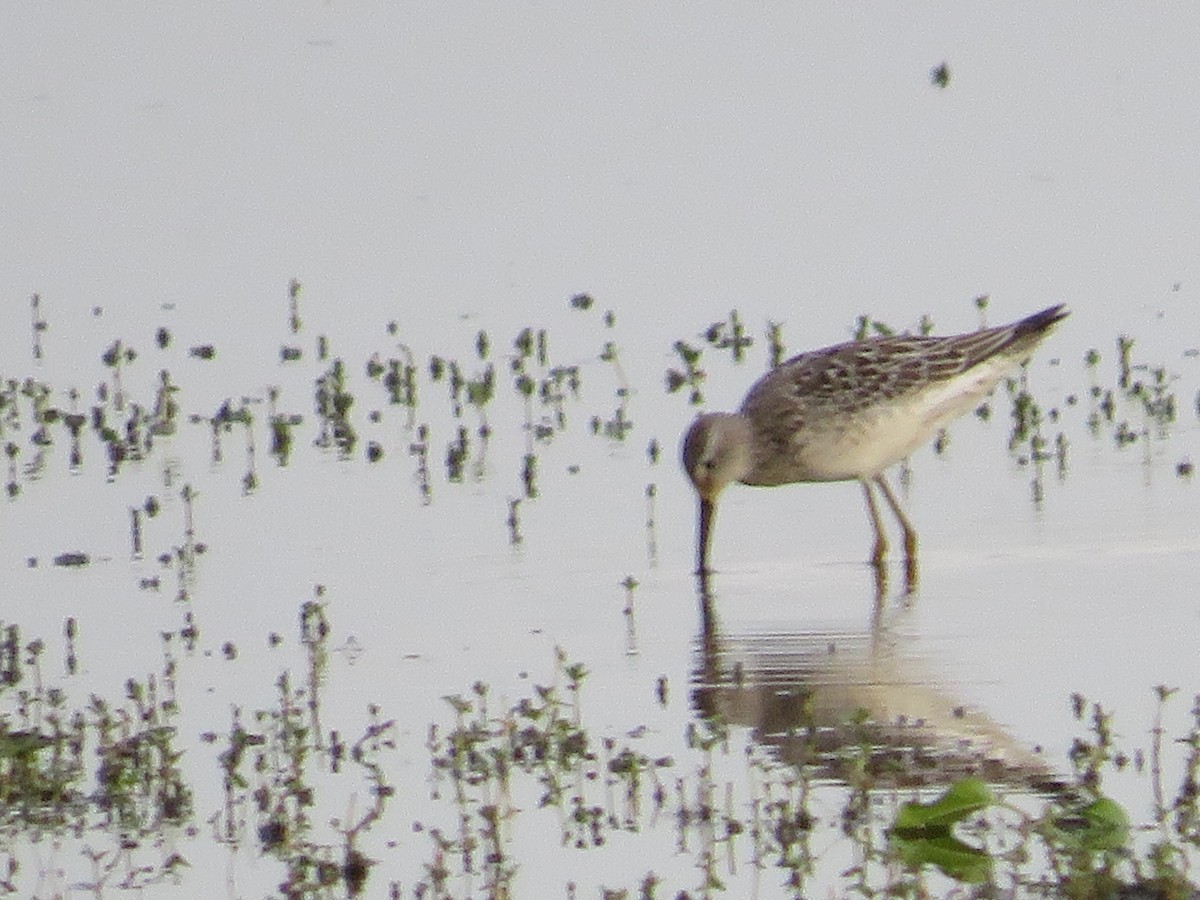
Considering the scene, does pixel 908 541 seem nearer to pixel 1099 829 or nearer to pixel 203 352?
pixel 1099 829

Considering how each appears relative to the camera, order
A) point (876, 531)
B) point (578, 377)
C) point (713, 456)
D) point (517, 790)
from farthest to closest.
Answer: point (578, 377) < point (713, 456) < point (876, 531) < point (517, 790)

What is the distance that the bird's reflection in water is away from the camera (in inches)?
348

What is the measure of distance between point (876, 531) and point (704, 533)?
788mm

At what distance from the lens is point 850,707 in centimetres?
984

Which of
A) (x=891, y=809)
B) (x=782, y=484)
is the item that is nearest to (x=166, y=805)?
(x=891, y=809)

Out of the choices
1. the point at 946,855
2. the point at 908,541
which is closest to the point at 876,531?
the point at 908,541

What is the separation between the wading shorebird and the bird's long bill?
9 cm

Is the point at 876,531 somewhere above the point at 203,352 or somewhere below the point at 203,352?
below

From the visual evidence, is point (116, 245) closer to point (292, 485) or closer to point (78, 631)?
point (292, 485)

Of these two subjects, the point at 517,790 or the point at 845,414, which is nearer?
the point at 517,790

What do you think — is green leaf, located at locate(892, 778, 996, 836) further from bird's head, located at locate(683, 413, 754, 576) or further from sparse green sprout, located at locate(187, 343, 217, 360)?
sparse green sprout, located at locate(187, 343, 217, 360)

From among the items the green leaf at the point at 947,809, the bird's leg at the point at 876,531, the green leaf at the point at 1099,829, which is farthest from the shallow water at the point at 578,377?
the green leaf at the point at 1099,829

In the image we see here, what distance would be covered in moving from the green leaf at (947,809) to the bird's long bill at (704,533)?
456 centimetres

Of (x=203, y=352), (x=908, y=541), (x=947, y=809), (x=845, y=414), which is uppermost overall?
(x=203, y=352)
